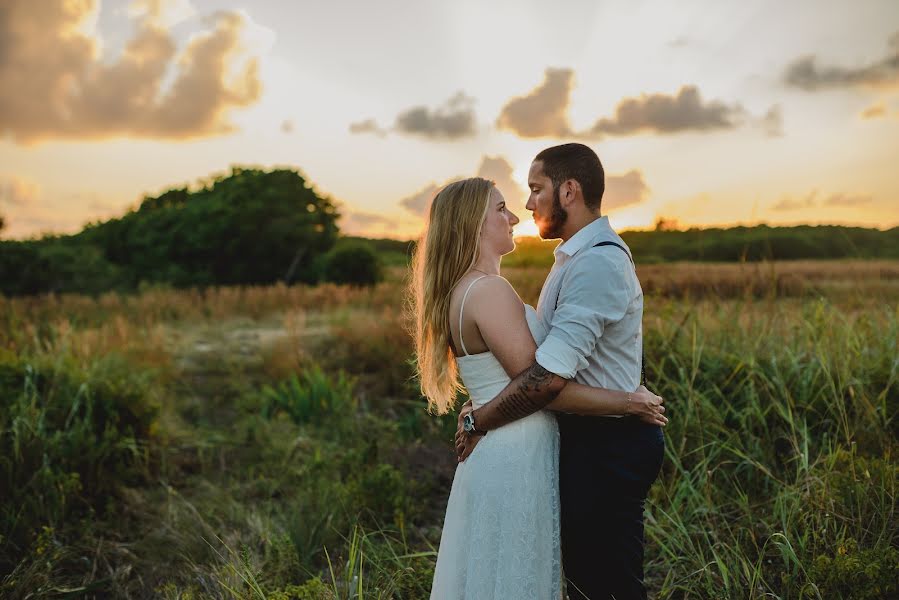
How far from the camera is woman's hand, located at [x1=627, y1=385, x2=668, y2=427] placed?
267cm

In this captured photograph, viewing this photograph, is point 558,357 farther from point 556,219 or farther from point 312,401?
point 312,401

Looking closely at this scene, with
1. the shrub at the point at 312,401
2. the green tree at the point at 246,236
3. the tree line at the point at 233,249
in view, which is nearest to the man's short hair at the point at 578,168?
the shrub at the point at 312,401

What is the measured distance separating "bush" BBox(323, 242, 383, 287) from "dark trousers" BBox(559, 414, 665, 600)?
26.6 meters

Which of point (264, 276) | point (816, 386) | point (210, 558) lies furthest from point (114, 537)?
point (264, 276)

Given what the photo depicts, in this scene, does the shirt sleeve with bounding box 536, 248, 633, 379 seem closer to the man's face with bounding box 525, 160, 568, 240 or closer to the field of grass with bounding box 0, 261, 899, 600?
the man's face with bounding box 525, 160, 568, 240

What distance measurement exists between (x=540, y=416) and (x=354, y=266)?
27120 millimetres

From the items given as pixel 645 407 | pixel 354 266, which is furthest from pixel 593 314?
pixel 354 266

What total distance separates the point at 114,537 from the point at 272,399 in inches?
124

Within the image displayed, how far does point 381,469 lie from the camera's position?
5188 millimetres

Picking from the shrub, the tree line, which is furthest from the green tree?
the shrub

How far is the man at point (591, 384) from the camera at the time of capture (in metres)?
2.58

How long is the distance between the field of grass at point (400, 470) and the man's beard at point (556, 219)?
188cm

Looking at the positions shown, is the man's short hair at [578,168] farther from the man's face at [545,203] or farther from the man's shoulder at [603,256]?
the man's shoulder at [603,256]

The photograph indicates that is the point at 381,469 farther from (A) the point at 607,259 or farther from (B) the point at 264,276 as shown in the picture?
(B) the point at 264,276
